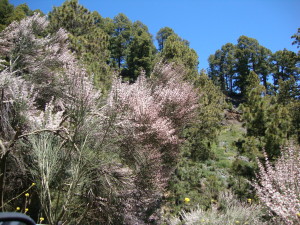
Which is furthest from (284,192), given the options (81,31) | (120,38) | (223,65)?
(223,65)

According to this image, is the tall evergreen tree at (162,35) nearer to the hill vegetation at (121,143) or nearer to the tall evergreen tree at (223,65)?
the tall evergreen tree at (223,65)

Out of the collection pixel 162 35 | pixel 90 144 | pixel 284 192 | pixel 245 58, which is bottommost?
pixel 284 192

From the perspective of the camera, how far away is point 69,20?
15.2m

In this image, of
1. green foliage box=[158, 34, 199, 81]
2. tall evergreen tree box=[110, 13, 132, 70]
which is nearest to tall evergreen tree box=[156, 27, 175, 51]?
tall evergreen tree box=[110, 13, 132, 70]

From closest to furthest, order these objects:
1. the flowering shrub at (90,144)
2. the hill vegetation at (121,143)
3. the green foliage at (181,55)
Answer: the flowering shrub at (90,144)
the hill vegetation at (121,143)
the green foliage at (181,55)

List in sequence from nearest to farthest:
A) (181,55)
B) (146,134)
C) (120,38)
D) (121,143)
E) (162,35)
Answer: (121,143) < (146,134) < (181,55) < (120,38) < (162,35)

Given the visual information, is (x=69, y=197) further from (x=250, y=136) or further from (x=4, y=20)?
(x=4, y=20)

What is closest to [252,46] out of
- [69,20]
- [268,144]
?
[69,20]

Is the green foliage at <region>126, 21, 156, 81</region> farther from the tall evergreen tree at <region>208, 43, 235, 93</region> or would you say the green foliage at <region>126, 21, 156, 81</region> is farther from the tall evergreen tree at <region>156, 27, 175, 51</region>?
the tall evergreen tree at <region>208, 43, 235, 93</region>

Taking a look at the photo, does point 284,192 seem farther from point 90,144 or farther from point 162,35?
point 162,35

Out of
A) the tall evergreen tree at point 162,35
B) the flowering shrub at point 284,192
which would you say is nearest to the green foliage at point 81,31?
the flowering shrub at point 284,192

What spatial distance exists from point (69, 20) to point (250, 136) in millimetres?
12952

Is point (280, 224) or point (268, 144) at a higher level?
point (268, 144)

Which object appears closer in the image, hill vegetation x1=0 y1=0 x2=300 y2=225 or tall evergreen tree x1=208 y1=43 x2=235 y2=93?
hill vegetation x1=0 y1=0 x2=300 y2=225
